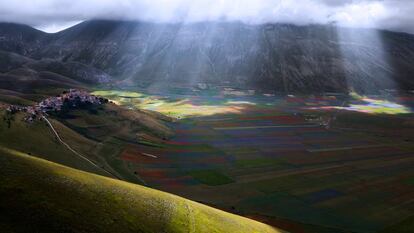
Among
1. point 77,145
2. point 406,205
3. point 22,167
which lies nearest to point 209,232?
point 22,167

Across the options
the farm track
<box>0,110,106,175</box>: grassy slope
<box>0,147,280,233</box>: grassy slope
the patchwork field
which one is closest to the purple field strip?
the patchwork field

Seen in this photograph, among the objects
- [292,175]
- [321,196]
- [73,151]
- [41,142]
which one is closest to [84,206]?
[321,196]

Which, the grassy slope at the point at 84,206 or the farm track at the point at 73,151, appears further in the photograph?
the farm track at the point at 73,151

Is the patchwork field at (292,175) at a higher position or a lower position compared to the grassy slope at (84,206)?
lower

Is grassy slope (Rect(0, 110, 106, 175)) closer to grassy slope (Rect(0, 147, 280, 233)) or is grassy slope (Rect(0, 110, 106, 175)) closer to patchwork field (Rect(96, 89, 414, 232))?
patchwork field (Rect(96, 89, 414, 232))

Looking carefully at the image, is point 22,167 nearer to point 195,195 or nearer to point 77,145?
point 195,195

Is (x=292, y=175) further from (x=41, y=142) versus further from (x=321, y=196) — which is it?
(x=41, y=142)

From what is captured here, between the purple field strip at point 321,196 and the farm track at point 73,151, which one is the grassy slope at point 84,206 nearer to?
the purple field strip at point 321,196

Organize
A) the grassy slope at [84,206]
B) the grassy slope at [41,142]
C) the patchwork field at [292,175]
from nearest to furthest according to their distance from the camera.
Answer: the grassy slope at [84,206]
the patchwork field at [292,175]
the grassy slope at [41,142]

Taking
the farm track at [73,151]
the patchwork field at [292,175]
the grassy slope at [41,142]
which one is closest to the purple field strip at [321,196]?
the patchwork field at [292,175]
